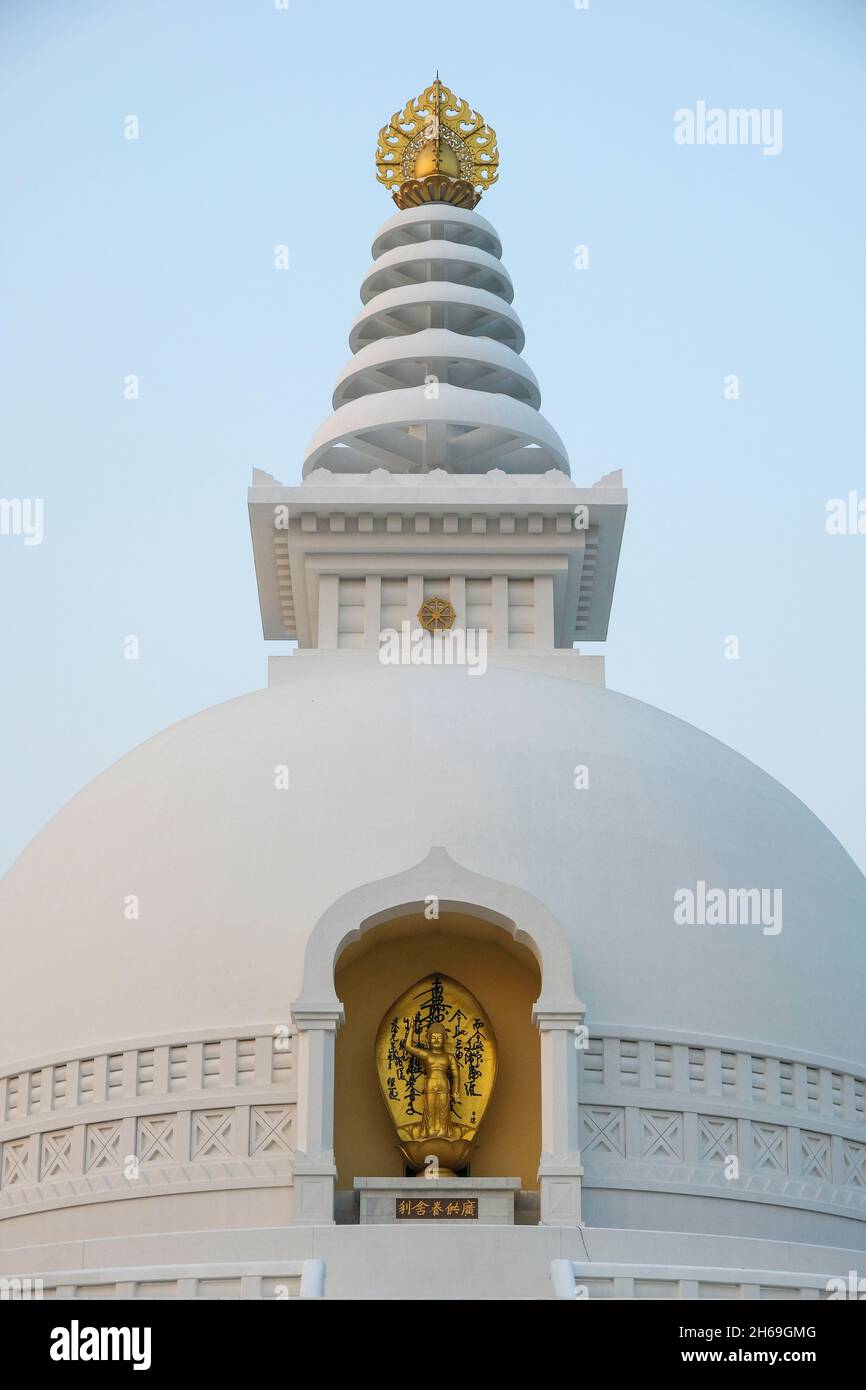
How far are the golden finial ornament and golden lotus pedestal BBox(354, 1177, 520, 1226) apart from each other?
703 inches

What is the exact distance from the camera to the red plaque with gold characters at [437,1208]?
18984 millimetres

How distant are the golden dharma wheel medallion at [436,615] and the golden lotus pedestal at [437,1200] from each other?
9392 millimetres

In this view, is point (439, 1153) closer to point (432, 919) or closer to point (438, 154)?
point (432, 919)

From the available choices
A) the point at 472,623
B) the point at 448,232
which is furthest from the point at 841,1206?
the point at 448,232

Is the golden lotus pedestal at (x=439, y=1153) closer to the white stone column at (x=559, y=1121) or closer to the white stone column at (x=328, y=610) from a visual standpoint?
the white stone column at (x=559, y=1121)

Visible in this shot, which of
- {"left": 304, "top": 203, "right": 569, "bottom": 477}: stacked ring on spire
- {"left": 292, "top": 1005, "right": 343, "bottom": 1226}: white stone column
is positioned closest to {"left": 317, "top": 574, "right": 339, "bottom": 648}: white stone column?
{"left": 304, "top": 203, "right": 569, "bottom": 477}: stacked ring on spire

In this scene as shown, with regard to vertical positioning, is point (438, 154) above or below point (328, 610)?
above

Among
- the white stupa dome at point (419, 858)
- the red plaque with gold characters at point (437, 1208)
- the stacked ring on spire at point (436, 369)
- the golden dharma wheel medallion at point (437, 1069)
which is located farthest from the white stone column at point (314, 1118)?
the stacked ring on spire at point (436, 369)

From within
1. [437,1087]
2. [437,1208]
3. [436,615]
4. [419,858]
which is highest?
[436,615]

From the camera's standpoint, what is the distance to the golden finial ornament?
1272 inches

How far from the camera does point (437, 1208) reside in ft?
62.5

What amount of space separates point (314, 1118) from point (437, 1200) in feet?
4.48

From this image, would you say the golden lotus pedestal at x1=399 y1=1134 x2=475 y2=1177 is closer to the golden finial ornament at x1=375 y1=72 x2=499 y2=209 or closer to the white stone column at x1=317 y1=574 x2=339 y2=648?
the white stone column at x1=317 y1=574 x2=339 y2=648

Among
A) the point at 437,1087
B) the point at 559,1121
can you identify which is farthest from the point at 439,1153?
the point at 559,1121
